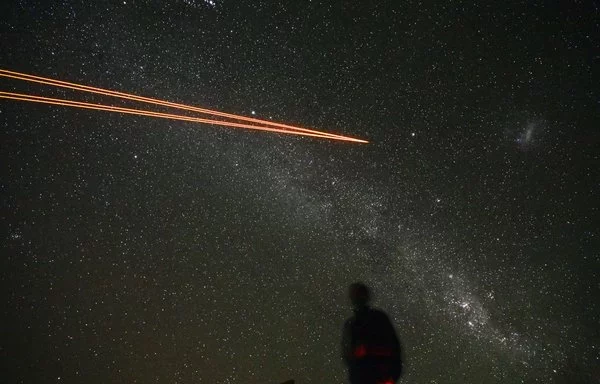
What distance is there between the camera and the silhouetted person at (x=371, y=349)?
7.95 feet

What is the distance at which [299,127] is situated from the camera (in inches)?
213

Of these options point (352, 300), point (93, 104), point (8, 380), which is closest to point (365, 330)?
point (352, 300)

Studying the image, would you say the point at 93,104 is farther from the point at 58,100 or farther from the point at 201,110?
the point at 201,110

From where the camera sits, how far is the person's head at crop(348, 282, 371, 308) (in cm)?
265

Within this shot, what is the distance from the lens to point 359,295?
2652 mm

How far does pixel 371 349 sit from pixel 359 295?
0.35 metres

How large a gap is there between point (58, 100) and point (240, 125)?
2579 millimetres

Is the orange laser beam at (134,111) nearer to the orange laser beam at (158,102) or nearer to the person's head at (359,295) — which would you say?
Answer: the orange laser beam at (158,102)

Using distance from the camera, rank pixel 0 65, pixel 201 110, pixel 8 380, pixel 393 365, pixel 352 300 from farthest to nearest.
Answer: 1. pixel 8 380
2. pixel 0 65
3. pixel 201 110
4. pixel 352 300
5. pixel 393 365

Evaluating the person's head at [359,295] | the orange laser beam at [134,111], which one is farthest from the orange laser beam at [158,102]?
the person's head at [359,295]

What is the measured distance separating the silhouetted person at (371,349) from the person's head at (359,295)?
3 centimetres

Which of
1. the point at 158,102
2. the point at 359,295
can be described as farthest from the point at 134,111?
the point at 359,295

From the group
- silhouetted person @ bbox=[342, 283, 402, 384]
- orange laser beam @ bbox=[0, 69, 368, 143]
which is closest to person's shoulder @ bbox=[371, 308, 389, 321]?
silhouetted person @ bbox=[342, 283, 402, 384]

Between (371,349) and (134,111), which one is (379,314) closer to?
(371,349)
